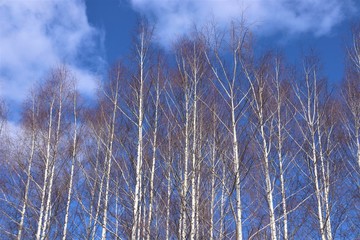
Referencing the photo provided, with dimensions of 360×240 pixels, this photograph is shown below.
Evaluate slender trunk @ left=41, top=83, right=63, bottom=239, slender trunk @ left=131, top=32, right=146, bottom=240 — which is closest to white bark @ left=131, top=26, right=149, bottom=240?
slender trunk @ left=131, top=32, right=146, bottom=240

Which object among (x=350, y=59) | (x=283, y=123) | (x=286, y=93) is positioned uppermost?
(x=350, y=59)

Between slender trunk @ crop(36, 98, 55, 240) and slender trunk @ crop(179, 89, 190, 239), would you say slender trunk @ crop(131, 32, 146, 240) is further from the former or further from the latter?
slender trunk @ crop(36, 98, 55, 240)

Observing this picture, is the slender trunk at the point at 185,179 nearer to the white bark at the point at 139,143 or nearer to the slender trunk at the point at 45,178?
the white bark at the point at 139,143

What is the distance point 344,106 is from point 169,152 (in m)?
5.43

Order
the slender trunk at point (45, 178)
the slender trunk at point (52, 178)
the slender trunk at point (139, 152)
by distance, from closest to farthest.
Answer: the slender trunk at point (139, 152)
the slender trunk at point (45, 178)
the slender trunk at point (52, 178)

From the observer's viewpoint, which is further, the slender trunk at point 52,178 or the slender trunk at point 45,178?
the slender trunk at point 52,178

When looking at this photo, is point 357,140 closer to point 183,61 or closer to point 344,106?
point 344,106

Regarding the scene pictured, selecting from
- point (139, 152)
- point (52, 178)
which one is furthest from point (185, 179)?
point (52, 178)

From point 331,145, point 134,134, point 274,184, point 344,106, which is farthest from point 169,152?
point 344,106

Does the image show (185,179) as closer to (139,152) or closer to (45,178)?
(139,152)

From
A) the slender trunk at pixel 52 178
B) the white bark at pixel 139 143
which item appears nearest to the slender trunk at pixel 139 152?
the white bark at pixel 139 143

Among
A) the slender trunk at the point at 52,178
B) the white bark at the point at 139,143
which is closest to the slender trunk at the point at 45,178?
the slender trunk at the point at 52,178

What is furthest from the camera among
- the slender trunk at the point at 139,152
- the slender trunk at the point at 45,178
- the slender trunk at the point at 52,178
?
the slender trunk at the point at 52,178

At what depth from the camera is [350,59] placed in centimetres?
1070
